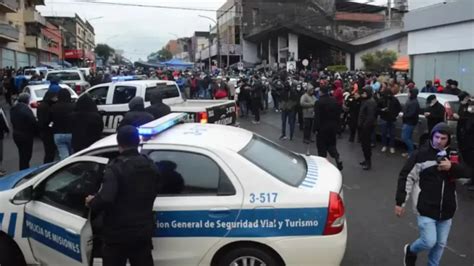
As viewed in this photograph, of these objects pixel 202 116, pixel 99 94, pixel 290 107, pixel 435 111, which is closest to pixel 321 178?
pixel 202 116

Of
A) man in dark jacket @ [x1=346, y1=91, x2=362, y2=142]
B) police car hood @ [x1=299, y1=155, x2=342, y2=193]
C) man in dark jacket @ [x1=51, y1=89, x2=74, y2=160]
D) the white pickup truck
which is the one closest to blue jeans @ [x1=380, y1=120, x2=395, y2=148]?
man in dark jacket @ [x1=346, y1=91, x2=362, y2=142]

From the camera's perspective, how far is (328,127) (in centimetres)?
987

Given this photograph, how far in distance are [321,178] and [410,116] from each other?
24.0 feet

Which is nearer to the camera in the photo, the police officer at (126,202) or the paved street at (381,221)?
the police officer at (126,202)

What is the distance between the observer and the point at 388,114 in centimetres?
1252

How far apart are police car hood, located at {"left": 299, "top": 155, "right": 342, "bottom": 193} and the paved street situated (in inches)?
42.3

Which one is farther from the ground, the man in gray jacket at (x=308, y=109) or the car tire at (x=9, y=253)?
the man in gray jacket at (x=308, y=109)

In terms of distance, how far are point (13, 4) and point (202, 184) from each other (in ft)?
154

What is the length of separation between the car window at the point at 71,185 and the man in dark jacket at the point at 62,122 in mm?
4492

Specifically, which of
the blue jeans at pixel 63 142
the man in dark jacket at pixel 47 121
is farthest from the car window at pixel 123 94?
the blue jeans at pixel 63 142

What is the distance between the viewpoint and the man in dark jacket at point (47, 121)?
9141mm

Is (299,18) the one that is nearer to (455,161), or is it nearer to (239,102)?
(239,102)

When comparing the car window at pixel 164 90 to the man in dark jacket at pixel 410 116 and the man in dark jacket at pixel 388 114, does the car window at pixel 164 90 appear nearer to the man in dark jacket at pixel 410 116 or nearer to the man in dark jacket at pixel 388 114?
the man in dark jacket at pixel 388 114

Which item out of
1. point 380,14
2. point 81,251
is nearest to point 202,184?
point 81,251
